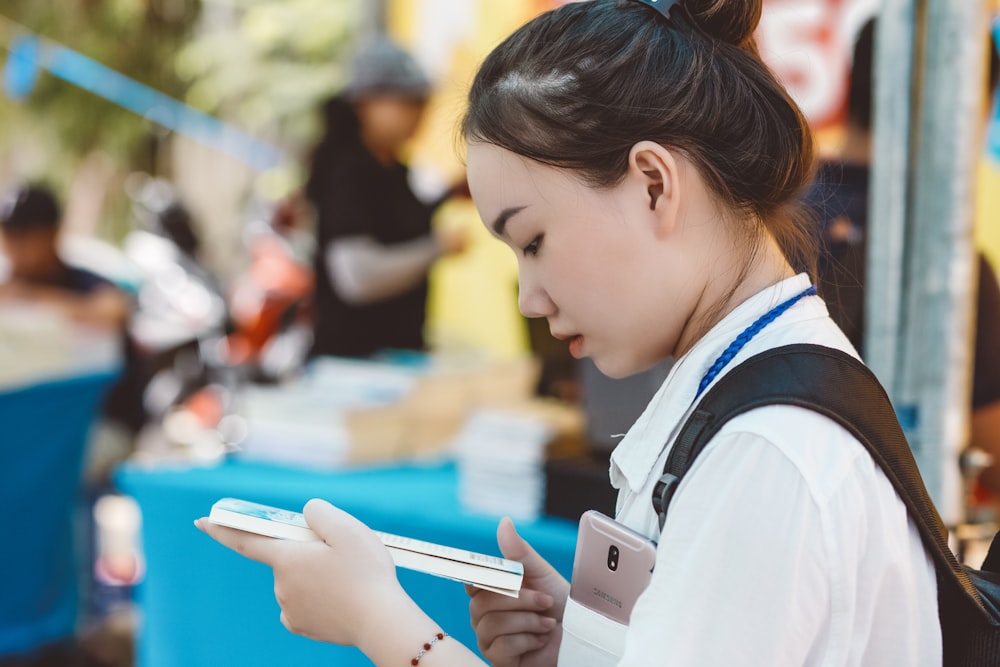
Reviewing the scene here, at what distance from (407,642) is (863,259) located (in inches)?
43.8

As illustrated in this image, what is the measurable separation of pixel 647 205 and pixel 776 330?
0.13 meters

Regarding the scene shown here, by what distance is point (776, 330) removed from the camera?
2.44ft

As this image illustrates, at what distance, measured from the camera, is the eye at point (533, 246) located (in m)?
0.80

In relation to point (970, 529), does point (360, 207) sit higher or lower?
higher

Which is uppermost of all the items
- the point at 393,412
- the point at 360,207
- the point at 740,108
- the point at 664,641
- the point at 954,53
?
the point at 954,53

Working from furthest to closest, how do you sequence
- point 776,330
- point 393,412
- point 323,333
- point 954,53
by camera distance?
point 323,333
point 393,412
point 954,53
point 776,330

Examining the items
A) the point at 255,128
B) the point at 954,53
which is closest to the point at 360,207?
the point at 954,53

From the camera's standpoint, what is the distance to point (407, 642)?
755 mm

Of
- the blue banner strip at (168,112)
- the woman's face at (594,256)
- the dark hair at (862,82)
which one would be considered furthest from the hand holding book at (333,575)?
the blue banner strip at (168,112)

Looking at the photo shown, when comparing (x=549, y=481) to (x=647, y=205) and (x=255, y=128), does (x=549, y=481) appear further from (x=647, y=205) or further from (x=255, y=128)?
(x=255, y=128)

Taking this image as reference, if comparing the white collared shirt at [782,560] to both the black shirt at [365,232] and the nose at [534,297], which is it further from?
the black shirt at [365,232]

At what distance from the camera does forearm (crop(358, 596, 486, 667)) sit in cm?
74

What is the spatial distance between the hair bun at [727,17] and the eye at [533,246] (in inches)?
8.5

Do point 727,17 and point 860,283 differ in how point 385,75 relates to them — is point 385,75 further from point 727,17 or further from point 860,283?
point 727,17
